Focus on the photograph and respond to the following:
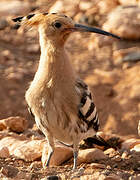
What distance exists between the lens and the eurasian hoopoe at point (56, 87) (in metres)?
4.26

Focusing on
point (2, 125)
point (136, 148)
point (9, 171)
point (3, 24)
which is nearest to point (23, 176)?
point (9, 171)

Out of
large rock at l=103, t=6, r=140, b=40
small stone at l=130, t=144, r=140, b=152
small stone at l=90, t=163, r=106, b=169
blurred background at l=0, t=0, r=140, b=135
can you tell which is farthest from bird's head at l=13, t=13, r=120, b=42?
large rock at l=103, t=6, r=140, b=40

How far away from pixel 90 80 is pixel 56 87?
394 centimetres

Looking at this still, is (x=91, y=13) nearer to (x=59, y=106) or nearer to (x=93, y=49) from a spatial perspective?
(x=93, y=49)

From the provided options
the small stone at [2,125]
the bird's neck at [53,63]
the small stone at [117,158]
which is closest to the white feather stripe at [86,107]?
the bird's neck at [53,63]

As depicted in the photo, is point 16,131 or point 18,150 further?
point 16,131

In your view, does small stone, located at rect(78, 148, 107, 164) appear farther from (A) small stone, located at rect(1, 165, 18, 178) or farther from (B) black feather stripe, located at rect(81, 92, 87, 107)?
(A) small stone, located at rect(1, 165, 18, 178)

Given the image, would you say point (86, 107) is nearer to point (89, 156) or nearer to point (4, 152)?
point (89, 156)

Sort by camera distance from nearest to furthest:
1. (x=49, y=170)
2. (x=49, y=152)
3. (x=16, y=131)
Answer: (x=49, y=170), (x=49, y=152), (x=16, y=131)

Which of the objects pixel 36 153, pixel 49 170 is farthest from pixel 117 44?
pixel 49 170

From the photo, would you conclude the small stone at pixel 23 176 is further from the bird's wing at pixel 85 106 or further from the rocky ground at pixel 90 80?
the bird's wing at pixel 85 106

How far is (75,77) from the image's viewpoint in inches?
175

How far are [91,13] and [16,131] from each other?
4528 millimetres

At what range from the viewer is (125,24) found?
360 inches
